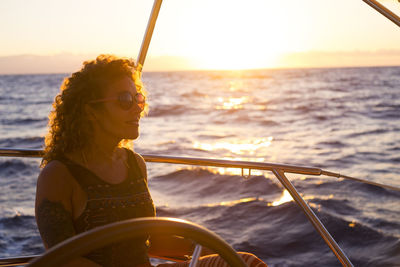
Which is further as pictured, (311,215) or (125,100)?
(311,215)

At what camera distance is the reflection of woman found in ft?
4.82

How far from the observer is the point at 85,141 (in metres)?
1.64

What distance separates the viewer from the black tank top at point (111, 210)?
4.86 ft

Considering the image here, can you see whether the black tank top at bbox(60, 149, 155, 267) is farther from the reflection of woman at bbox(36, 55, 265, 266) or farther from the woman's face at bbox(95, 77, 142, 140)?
the woman's face at bbox(95, 77, 142, 140)

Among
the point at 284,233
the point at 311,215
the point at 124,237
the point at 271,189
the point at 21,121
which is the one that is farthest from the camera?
the point at 21,121

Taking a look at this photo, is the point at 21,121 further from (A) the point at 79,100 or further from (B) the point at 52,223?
(B) the point at 52,223

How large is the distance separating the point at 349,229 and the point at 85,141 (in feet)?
14.6

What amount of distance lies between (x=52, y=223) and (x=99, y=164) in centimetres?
32

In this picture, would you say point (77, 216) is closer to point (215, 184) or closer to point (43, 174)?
point (43, 174)

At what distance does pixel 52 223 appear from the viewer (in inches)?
54.9

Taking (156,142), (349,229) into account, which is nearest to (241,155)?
(156,142)

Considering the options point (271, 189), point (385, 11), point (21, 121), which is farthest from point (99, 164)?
point (21, 121)

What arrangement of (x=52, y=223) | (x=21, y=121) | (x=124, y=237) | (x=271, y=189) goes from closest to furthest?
(x=124, y=237) → (x=52, y=223) → (x=271, y=189) → (x=21, y=121)

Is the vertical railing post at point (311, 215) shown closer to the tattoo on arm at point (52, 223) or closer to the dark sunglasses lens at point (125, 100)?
the dark sunglasses lens at point (125, 100)
